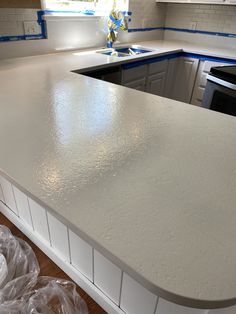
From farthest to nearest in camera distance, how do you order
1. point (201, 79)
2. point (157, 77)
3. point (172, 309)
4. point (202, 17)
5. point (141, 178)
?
point (202, 17)
point (201, 79)
point (157, 77)
point (172, 309)
point (141, 178)

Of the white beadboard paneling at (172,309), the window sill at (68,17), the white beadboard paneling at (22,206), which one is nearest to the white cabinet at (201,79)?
the window sill at (68,17)

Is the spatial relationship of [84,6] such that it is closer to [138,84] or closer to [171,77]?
[138,84]

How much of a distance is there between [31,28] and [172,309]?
85.2 inches

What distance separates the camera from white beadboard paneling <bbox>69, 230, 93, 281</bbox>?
1104 millimetres

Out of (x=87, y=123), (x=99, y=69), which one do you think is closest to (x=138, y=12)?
(x=99, y=69)

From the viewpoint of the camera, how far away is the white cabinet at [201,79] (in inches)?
104

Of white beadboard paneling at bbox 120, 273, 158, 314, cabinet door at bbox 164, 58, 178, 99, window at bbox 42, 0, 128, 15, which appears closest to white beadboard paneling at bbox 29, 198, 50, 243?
white beadboard paneling at bbox 120, 273, 158, 314

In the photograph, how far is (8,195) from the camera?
147 cm

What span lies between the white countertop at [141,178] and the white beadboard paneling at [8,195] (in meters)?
0.55

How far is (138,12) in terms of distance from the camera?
9.77 feet

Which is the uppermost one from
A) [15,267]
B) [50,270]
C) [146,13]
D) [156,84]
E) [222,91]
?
[146,13]

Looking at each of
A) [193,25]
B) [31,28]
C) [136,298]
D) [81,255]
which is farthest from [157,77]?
[136,298]

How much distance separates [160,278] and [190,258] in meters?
0.07

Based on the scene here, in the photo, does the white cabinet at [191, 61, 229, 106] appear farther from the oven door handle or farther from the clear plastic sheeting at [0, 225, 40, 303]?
the clear plastic sheeting at [0, 225, 40, 303]
